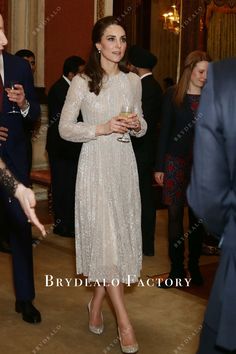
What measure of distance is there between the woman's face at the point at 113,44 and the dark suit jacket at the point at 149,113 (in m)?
1.83

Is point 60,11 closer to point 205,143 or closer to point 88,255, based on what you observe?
point 88,255

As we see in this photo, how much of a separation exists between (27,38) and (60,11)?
2.09 ft

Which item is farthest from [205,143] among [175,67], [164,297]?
[175,67]

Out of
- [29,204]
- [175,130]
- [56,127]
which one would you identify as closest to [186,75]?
[175,130]

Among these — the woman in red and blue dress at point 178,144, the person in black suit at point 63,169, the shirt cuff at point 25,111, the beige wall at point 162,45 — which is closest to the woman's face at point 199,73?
the woman in red and blue dress at point 178,144

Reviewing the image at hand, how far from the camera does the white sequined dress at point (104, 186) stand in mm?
3412

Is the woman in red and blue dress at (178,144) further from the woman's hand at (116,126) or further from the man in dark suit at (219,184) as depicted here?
the man in dark suit at (219,184)

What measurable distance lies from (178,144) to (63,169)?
196 cm

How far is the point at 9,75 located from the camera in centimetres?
366

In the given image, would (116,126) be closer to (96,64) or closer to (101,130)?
(101,130)

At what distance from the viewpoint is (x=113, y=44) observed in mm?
3436

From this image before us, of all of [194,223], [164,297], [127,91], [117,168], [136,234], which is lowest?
[164,297]

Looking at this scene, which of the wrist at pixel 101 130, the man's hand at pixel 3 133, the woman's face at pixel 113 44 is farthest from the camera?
the man's hand at pixel 3 133

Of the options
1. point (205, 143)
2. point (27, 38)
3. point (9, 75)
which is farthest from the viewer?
point (27, 38)
